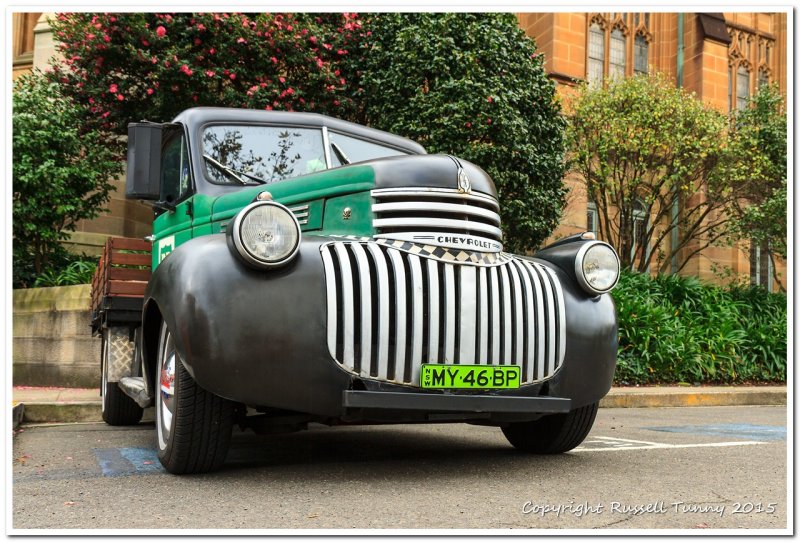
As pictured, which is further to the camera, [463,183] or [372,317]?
[463,183]

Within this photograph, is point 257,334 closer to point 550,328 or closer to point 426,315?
point 426,315

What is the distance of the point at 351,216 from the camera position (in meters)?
4.09

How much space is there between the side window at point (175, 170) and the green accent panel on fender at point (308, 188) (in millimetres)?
543

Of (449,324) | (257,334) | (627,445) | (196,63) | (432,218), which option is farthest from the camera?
(196,63)

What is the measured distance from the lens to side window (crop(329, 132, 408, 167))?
529 cm

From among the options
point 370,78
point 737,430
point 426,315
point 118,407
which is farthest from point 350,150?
point 370,78

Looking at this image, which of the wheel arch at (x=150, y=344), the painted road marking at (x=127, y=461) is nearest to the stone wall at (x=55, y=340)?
the painted road marking at (x=127, y=461)

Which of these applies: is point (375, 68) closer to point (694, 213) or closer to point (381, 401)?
point (694, 213)

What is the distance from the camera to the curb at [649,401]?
22.2ft

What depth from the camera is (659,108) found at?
44.4ft

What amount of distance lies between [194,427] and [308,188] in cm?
147

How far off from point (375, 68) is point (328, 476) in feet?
29.0
